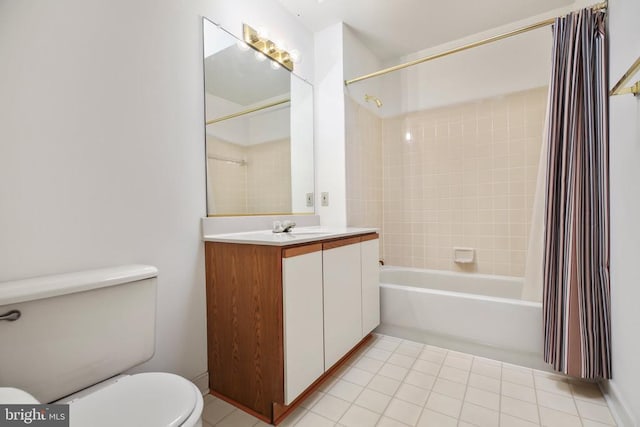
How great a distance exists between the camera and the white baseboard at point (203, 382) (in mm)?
1545

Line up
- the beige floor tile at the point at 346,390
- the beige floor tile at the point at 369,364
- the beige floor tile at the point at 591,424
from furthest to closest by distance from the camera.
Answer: the beige floor tile at the point at 369,364
the beige floor tile at the point at 346,390
the beige floor tile at the point at 591,424

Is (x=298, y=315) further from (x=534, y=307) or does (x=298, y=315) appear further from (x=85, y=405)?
(x=534, y=307)

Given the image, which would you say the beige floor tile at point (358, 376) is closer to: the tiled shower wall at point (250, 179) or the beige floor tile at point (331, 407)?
the beige floor tile at point (331, 407)

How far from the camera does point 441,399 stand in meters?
1.49

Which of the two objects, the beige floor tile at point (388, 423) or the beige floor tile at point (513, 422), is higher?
A: the beige floor tile at point (513, 422)

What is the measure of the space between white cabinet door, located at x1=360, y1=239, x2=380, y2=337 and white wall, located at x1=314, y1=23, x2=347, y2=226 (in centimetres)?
42

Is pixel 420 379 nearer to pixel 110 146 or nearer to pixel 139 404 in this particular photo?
pixel 139 404

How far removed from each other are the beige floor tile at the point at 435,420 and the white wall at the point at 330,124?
1.39 metres

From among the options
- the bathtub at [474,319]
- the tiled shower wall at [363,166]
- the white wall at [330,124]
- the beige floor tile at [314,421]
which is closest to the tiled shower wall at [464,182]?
the tiled shower wall at [363,166]

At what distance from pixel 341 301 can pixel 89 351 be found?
1150 millimetres

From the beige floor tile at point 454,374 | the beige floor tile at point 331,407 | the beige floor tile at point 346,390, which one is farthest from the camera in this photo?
the beige floor tile at point 454,374

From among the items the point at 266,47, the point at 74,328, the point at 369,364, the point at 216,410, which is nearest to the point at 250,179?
the point at 266,47

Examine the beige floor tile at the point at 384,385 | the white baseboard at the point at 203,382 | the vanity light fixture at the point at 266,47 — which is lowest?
the beige floor tile at the point at 384,385

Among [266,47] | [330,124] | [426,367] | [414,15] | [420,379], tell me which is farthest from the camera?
[330,124]
